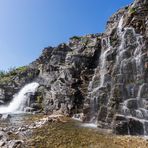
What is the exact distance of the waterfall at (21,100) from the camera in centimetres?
6825

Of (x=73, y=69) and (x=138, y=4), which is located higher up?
(x=138, y=4)

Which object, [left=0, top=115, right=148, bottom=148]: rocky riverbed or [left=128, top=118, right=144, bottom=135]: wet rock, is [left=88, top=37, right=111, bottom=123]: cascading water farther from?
[left=128, top=118, right=144, bottom=135]: wet rock

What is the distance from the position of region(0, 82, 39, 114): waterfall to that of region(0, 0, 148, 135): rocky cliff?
85.8 inches

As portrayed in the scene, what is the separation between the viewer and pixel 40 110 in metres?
61.7

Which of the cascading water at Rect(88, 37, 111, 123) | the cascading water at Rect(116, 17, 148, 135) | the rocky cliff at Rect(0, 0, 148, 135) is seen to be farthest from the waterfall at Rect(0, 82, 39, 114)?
the cascading water at Rect(116, 17, 148, 135)

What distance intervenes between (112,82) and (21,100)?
32569 mm

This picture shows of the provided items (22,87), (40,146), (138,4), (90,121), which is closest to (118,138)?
(40,146)

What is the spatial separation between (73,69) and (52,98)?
24.8 ft

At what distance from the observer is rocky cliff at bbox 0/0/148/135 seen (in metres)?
38.8

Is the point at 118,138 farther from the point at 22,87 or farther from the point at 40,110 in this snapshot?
the point at 22,87

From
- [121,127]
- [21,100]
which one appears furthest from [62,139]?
[21,100]

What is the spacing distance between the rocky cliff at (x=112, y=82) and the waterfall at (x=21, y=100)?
7.15 feet

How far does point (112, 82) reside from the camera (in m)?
44.2

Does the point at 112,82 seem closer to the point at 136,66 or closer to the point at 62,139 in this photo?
the point at 136,66
